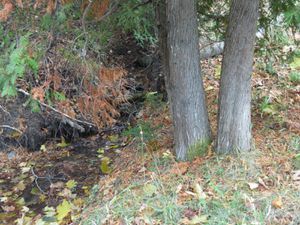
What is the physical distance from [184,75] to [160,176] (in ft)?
3.43

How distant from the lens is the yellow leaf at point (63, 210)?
4.31 meters

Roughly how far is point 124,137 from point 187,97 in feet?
7.08

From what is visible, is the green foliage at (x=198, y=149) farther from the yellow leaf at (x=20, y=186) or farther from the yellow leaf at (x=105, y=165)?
the yellow leaf at (x=20, y=186)

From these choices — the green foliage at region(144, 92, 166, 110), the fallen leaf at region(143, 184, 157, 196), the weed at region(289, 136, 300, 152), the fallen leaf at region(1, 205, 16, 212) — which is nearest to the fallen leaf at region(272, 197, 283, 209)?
the weed at region(289, 136, 300, 152)

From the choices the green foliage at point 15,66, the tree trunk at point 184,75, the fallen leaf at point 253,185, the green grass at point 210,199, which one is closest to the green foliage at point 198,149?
the tree trunk at point 184,75

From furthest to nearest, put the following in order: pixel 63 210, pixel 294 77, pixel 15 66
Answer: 1. pixel 294 77
2. pixel 63 210
3. pixel 15 66

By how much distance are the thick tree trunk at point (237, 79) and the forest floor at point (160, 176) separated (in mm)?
193

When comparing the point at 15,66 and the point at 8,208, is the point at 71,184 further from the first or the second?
the point at 15,66

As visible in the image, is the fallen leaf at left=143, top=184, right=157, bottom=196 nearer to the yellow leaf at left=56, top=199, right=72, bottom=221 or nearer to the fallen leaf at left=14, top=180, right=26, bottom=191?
the yellow leaf at left=56, top=199, right=72, bottom=221

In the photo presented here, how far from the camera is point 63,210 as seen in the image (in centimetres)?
441

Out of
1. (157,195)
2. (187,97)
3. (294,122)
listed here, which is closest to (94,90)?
(187,97)

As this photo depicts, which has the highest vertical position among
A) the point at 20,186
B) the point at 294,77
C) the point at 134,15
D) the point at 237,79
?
the point at 134,15

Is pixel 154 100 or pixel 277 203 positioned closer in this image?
pixel 277 203

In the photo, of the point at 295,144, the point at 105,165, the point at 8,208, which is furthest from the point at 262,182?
the point at 8,208
